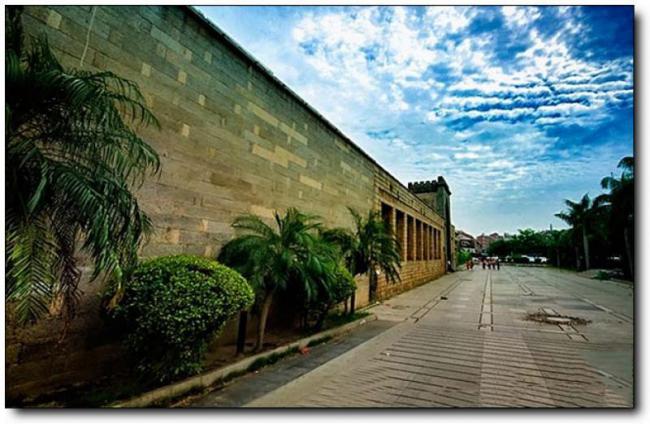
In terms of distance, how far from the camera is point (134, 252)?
2131mm

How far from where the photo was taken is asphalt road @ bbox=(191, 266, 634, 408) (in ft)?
8.85

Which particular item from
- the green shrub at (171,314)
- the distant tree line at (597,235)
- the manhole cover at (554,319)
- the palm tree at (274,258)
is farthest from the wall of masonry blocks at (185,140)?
the distant tree line at (597,235)

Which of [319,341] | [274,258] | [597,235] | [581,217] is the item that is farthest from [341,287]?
→ [581,217]

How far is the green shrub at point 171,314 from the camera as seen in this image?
2447 mm

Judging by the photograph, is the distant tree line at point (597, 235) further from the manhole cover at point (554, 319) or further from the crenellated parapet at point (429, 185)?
the crenellated parapet at point (429, 185)

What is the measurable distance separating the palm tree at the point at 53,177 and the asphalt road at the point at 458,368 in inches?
54.8

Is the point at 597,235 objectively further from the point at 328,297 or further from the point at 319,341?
the point at 319,341

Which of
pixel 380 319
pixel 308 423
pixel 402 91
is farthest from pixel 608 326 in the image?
pixel 308 423

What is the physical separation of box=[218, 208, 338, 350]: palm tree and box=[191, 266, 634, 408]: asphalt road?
2.53ft

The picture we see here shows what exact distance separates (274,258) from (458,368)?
7.12 feet

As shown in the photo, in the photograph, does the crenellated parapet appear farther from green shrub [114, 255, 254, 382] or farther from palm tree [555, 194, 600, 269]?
green shrub [114, 255, 254, 382]

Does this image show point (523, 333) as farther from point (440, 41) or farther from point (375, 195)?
point (375, 195)

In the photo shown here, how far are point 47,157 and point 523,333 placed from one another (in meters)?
5.74

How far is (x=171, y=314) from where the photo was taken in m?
2.43
